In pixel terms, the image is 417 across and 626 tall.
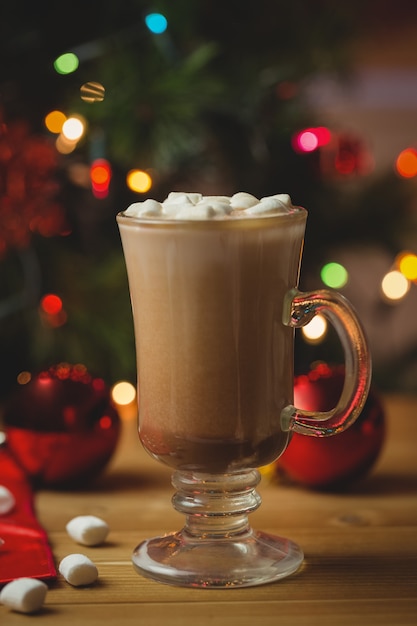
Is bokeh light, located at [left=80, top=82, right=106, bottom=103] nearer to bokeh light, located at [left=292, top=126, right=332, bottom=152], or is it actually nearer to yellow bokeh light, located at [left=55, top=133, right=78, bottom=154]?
yellow bokeh light, located at [left=55, top=133, right=78, bottom=154]

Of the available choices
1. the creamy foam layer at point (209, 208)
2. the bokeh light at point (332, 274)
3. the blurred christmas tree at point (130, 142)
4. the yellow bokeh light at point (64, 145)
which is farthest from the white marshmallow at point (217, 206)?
the bokeh light at point (332, 274)

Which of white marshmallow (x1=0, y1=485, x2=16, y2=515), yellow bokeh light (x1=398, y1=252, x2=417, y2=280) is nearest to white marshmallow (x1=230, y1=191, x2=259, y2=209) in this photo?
white marshmallow (x1=0, y1=485, x2=16, y2=515)

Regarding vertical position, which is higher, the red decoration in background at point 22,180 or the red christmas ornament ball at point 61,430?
the red decoration in background at point 22,180

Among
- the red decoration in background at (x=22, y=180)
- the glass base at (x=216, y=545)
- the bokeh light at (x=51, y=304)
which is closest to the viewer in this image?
the glass base at (x=216, y=545)

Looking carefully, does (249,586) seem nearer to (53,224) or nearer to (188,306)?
(188,306)

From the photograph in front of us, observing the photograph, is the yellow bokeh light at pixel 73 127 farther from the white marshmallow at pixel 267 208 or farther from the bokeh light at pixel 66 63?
the white marshmallow at pixel 267 208

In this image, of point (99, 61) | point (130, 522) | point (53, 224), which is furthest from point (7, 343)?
point (130, 522)

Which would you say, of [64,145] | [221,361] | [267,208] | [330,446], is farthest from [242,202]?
[64,145]
